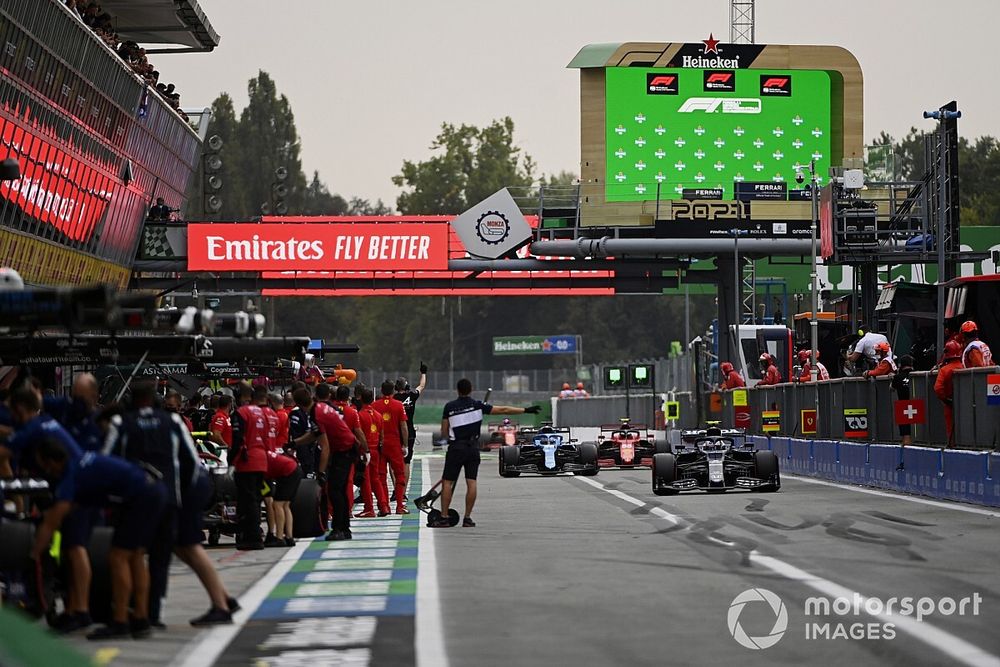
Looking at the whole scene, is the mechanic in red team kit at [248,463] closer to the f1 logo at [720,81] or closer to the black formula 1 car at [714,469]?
the black formula 1 car at [714,469]

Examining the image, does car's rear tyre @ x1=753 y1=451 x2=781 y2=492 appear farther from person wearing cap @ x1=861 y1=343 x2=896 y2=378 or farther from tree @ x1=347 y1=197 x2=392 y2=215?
tree @ x1=347 y1=197 x2=392 y2=215

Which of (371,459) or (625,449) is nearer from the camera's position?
(371,459)

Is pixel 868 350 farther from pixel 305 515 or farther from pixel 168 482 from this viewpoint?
pixel 168 482

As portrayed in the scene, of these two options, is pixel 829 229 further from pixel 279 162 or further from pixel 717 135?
pixel 279 162

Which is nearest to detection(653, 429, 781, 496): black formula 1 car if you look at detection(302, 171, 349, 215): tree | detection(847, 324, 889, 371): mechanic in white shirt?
detection(847, 324, 889, 371): mechanic in white shirt

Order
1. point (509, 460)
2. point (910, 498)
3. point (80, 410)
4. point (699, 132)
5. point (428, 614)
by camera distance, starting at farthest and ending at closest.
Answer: point (699, 132)
point (509, 460)
point (910, 498)
point (80, 410)
point (428, 614)

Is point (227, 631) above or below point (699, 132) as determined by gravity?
below

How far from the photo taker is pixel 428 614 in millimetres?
12602

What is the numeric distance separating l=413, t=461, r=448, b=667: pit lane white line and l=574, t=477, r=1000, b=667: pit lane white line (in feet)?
8.74

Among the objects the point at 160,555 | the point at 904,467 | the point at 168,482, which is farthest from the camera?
the point at 904,467

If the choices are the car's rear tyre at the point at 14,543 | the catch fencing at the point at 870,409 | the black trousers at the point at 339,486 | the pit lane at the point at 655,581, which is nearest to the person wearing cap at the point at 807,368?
the catch fencing at the point at 870,409

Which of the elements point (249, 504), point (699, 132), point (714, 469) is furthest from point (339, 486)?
point (699, 132)

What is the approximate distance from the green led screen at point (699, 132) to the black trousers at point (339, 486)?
3575 cm

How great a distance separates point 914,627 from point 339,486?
397 inches
